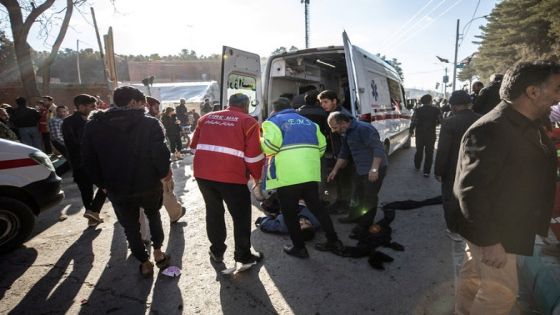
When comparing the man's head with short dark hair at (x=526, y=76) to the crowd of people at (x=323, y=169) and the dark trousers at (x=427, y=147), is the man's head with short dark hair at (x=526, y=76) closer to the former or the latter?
the crowd of people at (x=323, y=169)

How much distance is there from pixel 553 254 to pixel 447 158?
4.23 ft

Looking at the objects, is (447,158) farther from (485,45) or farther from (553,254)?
(485,45)

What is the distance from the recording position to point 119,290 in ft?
9.87

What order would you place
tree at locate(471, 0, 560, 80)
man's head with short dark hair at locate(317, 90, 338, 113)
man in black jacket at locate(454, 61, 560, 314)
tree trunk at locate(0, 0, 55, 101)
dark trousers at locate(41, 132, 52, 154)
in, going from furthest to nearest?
1. tree at locate(471, 0, 560, 80)
2. tree trunk at locate(0, 0, 55, 101)
3. dark trousers at locate(41, 132, 52, 154)
4. man's head with short dark hair at locate(317, 90, 338, 113)
5. man in black jacket at locate(454, 61, 560, 314)

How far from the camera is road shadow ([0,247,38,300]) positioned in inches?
126

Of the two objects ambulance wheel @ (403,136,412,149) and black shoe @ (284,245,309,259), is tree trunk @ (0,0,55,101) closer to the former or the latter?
black shoe @ (284,245,309,259)

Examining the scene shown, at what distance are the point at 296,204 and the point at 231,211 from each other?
66 cm

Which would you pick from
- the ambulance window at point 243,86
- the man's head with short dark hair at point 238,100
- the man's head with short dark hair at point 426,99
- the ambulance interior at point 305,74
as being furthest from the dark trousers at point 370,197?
the man's head with short dark hair at point 426,99

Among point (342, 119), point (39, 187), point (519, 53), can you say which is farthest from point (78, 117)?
point (519, 53)

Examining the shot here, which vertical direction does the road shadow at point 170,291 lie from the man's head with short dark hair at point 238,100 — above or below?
below

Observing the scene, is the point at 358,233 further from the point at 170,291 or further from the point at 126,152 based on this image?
the point at 126,152

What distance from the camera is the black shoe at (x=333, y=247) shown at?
11.4ft

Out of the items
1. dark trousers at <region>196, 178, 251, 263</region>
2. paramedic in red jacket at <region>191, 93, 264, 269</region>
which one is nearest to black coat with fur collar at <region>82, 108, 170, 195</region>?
paramedic in red jacket at <region>191, 93, 264, 269</region>

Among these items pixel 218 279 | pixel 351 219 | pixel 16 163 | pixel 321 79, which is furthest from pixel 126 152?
pixel 321 79
